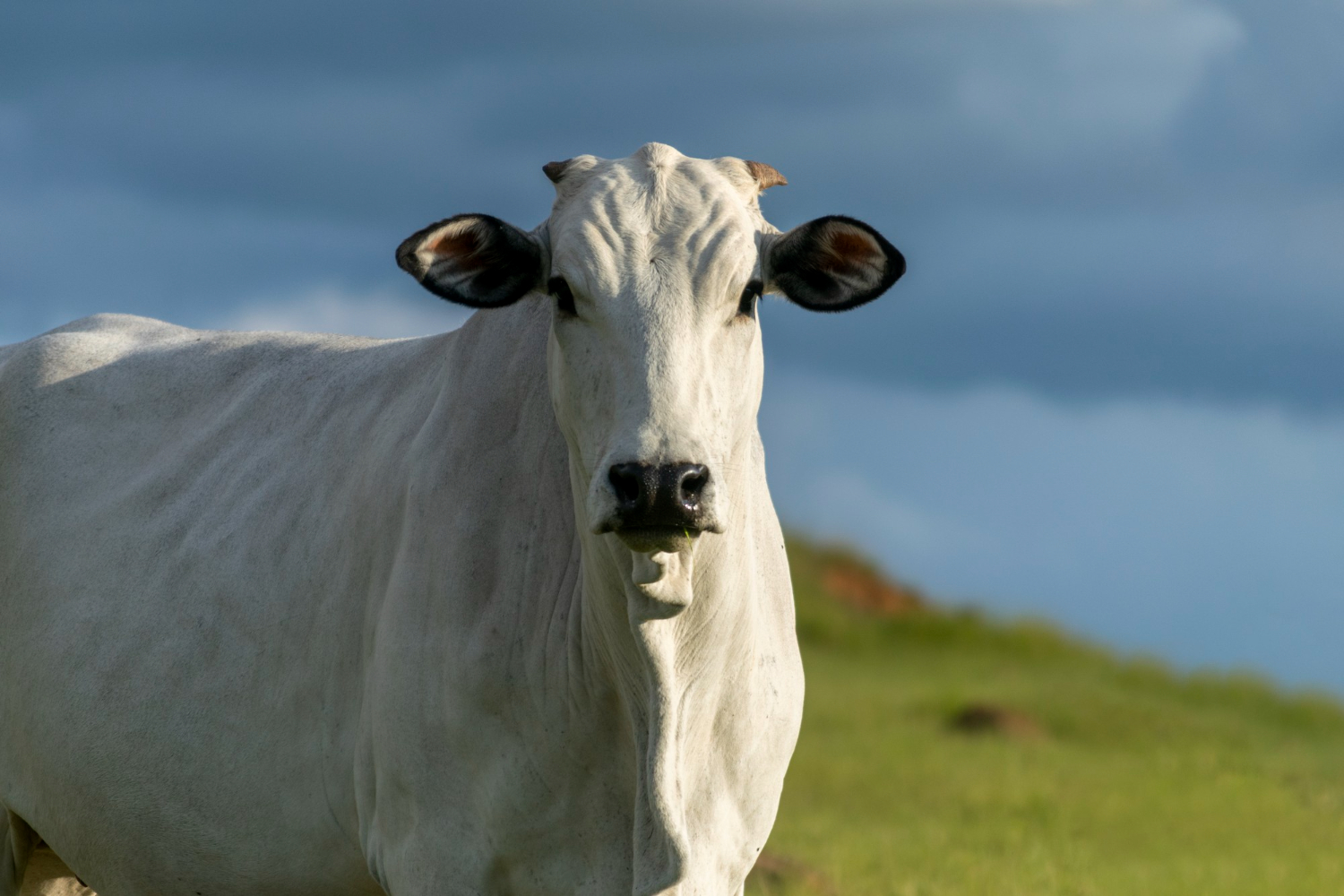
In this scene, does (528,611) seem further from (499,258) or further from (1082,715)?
(1082,715)

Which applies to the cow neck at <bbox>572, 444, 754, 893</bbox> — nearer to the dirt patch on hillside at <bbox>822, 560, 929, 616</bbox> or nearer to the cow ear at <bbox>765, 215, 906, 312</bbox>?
the cow ear at <bbox>765, 215, 906, 312</bbox>

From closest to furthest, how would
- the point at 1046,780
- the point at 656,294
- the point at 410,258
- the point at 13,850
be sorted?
the point at 656,294, the point at 410,258, the point at 13,850, the point at 1046,780

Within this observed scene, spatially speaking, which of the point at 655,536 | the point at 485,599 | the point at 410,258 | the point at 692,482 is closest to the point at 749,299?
the point at 692,482

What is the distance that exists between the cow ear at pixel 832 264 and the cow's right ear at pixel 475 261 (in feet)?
2.61

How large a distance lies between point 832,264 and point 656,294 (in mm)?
825

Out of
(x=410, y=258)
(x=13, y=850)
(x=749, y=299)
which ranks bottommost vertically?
(x=13, y=850)

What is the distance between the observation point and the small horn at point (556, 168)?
5.16 m

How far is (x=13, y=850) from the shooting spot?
7.49 meters

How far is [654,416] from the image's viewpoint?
424cm

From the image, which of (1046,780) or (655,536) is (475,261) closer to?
(655,536)

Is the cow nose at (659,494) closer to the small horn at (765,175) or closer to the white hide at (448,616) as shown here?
the white hide at (448,616)

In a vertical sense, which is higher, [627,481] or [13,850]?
[627,481]

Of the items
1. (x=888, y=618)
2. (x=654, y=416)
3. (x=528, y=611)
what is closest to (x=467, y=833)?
(x=528, y=611)

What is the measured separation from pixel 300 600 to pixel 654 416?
85.3 inches
